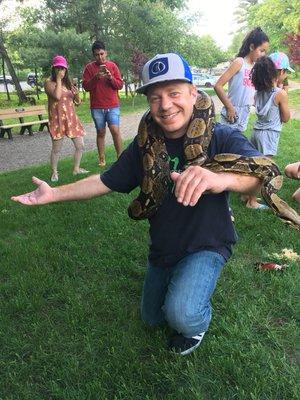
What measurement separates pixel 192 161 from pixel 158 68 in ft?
2.36

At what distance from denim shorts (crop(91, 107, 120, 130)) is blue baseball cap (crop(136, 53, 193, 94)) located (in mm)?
5849

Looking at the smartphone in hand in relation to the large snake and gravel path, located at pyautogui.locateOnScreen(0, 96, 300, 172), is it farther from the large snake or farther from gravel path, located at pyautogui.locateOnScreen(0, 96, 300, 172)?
the large snake

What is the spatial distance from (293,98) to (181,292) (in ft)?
81.6

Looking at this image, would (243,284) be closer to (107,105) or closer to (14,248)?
(14,248)


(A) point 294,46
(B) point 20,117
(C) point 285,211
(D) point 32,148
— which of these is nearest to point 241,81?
(C) point 285,211

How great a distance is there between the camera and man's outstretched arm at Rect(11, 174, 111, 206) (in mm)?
3189

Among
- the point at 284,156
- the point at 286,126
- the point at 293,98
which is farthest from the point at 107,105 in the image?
the point at 293,98

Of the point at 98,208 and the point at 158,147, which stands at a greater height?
the point at 158,147

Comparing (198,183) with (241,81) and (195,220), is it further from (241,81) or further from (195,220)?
(241,81)

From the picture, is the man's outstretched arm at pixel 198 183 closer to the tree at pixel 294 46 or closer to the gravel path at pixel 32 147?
the gravel path at pixel 32 147

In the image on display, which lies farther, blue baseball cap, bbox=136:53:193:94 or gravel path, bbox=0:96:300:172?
gravel path, bbox=0:96:300:172

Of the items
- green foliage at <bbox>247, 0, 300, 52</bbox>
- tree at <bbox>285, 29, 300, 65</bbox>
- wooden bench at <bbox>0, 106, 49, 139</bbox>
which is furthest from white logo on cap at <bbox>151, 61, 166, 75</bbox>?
tree at <bbox>285, 29, 300, 65</bbox>

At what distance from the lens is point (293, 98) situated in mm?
25375

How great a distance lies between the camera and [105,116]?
8.93 metres
